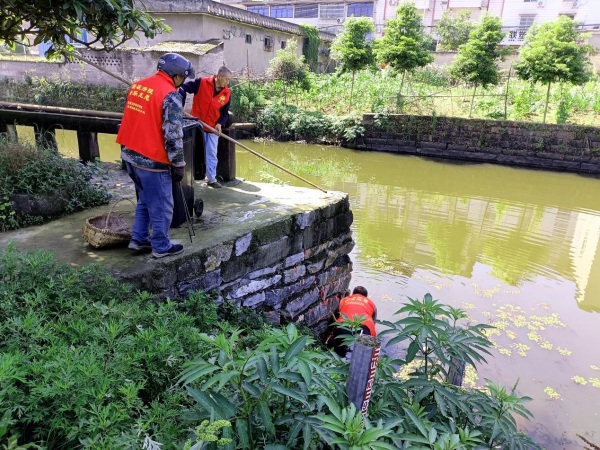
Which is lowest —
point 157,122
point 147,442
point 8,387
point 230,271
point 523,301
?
point 523,301

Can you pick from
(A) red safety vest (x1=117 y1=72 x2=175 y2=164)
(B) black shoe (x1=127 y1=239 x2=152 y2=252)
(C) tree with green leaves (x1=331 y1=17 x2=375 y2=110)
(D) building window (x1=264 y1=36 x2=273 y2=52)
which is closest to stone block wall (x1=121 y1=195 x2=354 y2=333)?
(B) black shoe (x1=127 y1=239 x2=152 y2=252)

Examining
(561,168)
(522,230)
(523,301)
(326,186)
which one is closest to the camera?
(523,301)

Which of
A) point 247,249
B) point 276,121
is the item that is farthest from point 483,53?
point 247,249

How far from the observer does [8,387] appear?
1554mm

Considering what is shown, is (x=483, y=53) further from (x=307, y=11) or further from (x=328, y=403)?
(x=307, y=11)

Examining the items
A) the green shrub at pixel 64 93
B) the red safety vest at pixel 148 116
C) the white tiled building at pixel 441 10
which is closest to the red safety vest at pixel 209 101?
the red safety vest at pixel 148 116

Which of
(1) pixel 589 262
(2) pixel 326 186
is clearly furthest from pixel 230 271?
(2) pixel 326 186

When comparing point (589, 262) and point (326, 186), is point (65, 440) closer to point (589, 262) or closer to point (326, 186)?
point (589, 262)

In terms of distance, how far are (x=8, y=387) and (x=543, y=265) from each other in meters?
6.90

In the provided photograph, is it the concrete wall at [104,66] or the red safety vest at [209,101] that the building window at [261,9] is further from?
the red safety vest at [209,101]

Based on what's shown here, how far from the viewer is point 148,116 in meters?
3.14

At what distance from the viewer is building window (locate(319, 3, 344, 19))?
35.1 meters

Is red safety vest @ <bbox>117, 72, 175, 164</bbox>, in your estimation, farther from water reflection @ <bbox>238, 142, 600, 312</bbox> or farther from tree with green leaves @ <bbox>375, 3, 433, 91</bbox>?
tree with green leaves @ <bbox>375, 3, 433, 91</bbox>

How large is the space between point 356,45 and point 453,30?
45.2ft
